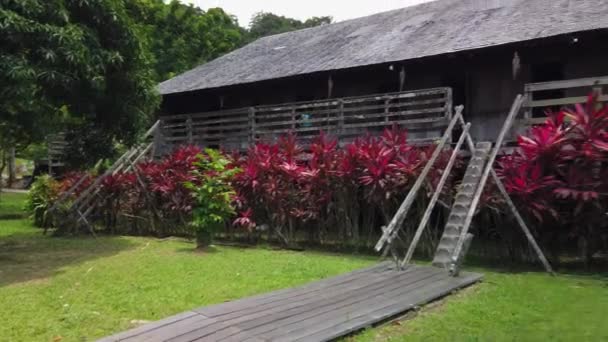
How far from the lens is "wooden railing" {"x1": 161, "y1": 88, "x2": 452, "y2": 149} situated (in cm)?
1147

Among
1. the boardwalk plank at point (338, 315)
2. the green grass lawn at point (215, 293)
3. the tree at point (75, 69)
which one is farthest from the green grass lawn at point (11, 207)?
the boardwalk plank at point (338, 315)

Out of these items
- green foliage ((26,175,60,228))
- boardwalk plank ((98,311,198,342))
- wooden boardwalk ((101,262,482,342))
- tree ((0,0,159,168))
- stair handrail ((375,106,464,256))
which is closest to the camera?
boardwalk plank ((98,311,198,342))

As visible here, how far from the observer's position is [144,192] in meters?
12.6

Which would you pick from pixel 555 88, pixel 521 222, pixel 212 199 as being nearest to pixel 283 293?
pixel 521 222

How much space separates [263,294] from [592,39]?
8989mm

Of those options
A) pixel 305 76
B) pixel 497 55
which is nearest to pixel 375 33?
pixel 305 76

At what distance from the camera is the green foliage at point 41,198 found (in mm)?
14609

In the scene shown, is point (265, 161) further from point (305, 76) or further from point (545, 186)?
point (545, 186)

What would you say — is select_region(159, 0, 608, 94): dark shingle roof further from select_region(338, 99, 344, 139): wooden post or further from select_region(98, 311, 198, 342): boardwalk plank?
select_region(98, 311, 198, 342): boardwalk plank

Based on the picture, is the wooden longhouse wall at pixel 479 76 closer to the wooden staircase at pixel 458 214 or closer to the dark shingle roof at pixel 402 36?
the dark shingle roof at pixel 402 36

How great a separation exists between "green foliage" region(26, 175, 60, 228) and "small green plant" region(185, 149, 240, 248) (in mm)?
5988

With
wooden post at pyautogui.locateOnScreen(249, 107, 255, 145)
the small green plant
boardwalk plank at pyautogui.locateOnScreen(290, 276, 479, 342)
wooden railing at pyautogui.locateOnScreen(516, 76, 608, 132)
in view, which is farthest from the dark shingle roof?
boardwalk plank at pyautogui.locateOnScreen(290, 276, 479, 342)

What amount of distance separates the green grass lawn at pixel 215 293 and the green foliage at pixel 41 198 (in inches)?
174

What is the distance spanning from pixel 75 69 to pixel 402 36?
903 centimetres
